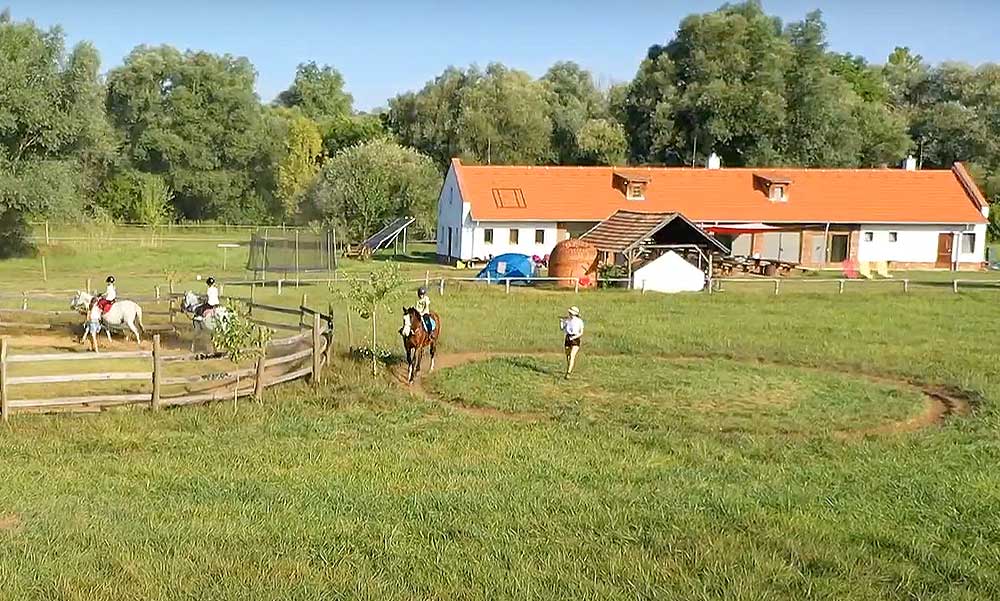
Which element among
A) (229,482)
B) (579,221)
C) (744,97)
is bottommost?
(229,482)

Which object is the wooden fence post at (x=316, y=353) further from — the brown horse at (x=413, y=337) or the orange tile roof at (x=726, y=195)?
the orange tile roof at (x=726, y=195)

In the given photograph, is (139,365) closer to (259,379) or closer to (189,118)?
(259,379)

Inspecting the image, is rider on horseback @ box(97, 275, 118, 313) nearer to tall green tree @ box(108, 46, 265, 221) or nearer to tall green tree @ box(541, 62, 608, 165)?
tall green tree @ box(541, 62, 608, 165)

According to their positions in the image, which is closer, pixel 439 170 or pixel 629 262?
pixel 629 262

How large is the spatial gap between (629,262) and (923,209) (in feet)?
73.9

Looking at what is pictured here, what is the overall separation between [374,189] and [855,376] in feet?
136

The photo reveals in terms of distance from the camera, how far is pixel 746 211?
50625 mm

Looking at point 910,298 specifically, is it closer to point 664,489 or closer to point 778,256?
point 778,256

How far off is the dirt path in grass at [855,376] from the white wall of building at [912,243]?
32.4 m

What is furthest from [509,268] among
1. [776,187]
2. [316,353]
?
[316,353]

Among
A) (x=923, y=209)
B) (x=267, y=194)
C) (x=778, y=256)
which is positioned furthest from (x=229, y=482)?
(x=267, y=194)

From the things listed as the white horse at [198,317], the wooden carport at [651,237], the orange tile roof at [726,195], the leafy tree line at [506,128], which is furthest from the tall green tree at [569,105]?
the white horse at [198,317]

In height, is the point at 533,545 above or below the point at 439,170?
below

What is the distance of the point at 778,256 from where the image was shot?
165 ft
